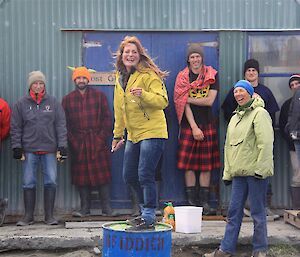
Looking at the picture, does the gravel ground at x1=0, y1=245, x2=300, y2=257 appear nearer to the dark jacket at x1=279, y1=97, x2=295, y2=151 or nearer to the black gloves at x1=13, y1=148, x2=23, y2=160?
the black gloves at x1=13, y1=148, x2=23, y2=160

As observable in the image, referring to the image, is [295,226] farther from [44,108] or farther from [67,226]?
[44,108]

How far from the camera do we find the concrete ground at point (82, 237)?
7.42m

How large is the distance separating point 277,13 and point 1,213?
15.2 feet

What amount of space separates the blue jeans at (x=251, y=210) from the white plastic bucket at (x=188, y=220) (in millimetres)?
739

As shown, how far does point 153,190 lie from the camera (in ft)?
20.1

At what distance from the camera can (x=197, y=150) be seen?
8812mm

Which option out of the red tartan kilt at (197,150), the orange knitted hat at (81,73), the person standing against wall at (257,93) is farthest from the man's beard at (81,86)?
the person standing against wall at (257,93)

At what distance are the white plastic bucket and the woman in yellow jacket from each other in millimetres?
1396

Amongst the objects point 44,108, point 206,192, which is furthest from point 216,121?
point 44,108

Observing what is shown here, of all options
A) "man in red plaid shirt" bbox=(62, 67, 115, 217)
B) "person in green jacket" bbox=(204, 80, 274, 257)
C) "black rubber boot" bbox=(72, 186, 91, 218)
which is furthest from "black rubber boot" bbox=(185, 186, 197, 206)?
"person in green jacket" bbox=(204, 80, 274, 257)

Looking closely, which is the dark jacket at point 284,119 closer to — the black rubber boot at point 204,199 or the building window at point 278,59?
the building window at point 278,59

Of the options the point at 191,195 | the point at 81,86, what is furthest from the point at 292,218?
the point at 81,86

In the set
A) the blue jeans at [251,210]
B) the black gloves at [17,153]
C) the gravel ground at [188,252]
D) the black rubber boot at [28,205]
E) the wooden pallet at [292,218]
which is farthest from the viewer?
the black rubber boot at [28,205]

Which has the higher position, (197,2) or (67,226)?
(197,2)
